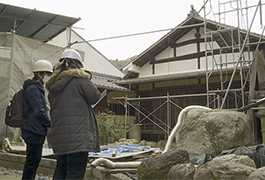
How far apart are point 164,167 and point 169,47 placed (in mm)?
9436

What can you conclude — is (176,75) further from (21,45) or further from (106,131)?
(21,45)

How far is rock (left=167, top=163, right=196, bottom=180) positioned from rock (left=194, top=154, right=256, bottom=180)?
0.08 metres

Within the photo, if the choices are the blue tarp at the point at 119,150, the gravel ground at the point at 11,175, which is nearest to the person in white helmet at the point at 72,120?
the gravel ground at the point at 11,175

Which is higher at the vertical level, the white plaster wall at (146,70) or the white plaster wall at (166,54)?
the white plaster wall at (166,54)

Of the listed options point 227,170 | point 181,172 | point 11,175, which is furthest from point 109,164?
point 227,170

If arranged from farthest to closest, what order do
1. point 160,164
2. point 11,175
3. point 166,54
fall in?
point 166,54 → point 11,175 → point 160,164

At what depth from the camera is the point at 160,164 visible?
426 cm

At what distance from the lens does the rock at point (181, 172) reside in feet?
12.5

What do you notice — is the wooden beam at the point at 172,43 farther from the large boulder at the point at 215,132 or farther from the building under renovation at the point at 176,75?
the large boulder at the point at 215,132

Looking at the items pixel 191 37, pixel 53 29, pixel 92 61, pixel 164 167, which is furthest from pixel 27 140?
pixel 92 61

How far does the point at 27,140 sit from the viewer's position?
3.25 m

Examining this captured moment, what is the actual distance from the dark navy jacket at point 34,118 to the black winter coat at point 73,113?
57 cm

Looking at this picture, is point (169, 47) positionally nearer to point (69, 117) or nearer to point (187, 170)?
point (187, 170)

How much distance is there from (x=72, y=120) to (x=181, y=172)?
6.47ft
